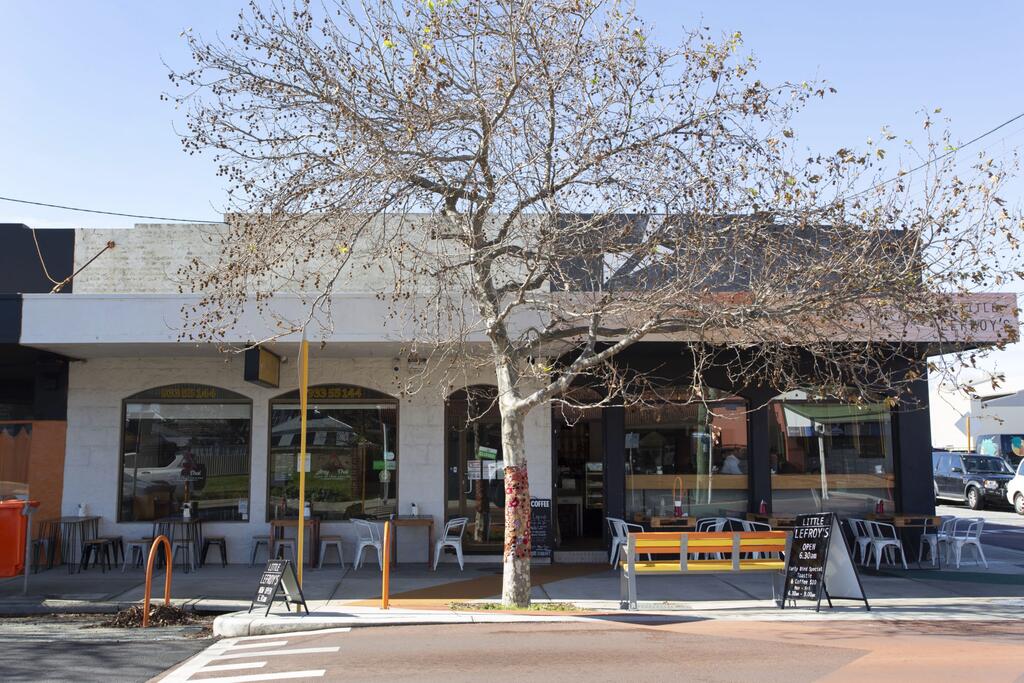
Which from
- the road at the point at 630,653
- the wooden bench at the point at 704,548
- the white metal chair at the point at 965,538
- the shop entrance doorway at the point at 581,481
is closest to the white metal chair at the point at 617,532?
the shop entrance doorway at the point at 581,481

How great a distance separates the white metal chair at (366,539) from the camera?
13930 mm

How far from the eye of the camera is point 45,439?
48.8ft

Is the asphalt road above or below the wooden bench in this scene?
below

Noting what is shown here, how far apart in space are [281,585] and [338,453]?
213 inches

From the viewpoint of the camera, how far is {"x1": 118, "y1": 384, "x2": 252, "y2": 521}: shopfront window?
592 inches

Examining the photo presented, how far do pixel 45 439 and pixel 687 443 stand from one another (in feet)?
36.4

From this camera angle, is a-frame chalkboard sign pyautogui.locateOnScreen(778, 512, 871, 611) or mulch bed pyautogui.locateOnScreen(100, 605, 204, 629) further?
a-frame chalkboard sign pyautogui.locateOnScreen(778, 512, 871, 611)

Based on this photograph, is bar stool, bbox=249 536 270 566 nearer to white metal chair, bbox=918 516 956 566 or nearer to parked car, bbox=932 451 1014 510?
white metal chair, bbox=918 516 956 566

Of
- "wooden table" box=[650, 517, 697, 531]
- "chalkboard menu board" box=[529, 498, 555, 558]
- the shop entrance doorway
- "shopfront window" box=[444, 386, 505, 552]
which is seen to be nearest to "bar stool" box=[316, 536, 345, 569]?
"shopfront window" box=[444, 386, 505, 552]

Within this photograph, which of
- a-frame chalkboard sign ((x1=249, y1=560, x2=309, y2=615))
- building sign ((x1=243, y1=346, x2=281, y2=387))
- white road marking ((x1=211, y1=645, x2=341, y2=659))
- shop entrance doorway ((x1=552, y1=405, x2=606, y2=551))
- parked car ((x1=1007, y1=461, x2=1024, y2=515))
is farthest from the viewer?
parked car ((x1=1007, y1=461, x2=1024, y2=515))

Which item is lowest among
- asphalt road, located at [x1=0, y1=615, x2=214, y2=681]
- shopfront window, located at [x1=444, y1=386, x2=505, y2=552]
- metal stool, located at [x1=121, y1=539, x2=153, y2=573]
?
asphalt road, located at [x1=0, y1=615, x2=214, y2=681]

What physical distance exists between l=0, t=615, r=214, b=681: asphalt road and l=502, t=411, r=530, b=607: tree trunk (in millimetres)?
3450

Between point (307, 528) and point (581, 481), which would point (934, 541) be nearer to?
point (581, 481)

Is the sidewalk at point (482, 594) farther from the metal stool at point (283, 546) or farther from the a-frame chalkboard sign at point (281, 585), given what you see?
the metal stool at point (283, 546)
